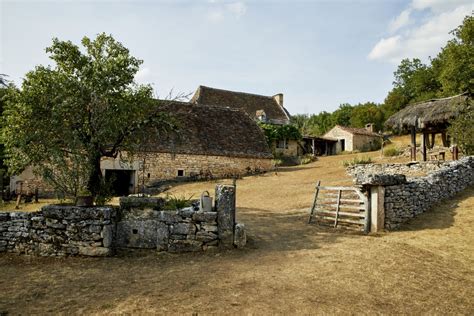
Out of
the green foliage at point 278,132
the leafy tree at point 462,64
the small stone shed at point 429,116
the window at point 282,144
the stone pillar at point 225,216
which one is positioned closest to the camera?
the stone pillar at point 225,216

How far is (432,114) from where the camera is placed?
18156 mm

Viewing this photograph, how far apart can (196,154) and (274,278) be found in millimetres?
16352

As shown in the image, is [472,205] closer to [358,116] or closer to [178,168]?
[178,168]

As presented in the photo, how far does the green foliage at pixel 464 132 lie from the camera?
48.3 ft

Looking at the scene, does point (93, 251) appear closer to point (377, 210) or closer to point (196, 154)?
point (377, 210)

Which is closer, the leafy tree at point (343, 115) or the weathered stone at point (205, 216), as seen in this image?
the weathered stone at point (205, 216)

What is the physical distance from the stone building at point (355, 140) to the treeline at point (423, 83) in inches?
218

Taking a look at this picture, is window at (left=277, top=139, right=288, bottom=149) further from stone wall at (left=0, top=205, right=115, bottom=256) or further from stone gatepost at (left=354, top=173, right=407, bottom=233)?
stone wall at (left=0, top=205, right=115, bottom=256)

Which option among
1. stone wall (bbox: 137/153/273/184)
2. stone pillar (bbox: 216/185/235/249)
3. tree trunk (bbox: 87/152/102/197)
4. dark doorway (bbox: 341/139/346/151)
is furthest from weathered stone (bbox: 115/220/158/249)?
dark doorway (bbox: 341/139/346/151)

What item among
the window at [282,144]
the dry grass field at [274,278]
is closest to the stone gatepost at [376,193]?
the dry grass field at [274,278]

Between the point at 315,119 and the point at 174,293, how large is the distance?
59.4 m

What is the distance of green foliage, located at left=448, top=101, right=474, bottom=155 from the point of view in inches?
579

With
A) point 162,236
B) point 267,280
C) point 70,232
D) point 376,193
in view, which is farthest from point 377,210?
point 70,232

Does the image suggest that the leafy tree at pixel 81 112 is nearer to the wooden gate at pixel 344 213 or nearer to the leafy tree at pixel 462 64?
the wooden gate at pixel 344 213
